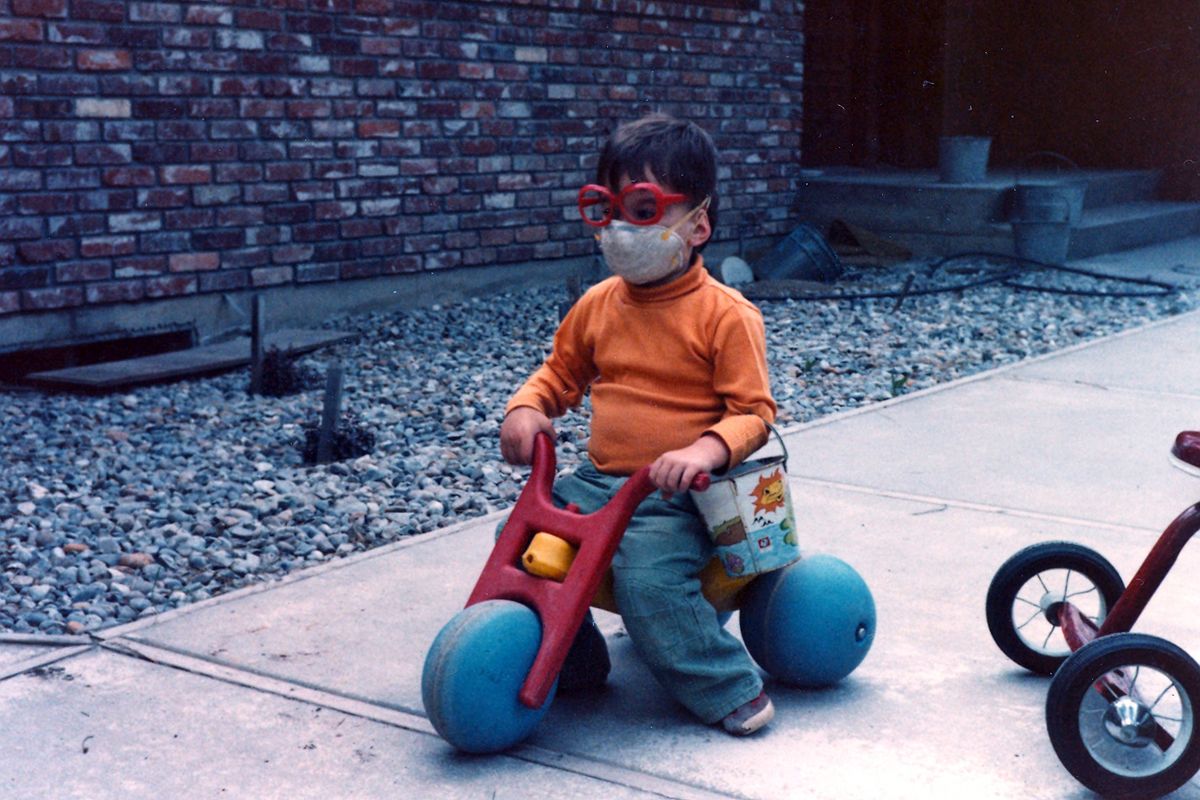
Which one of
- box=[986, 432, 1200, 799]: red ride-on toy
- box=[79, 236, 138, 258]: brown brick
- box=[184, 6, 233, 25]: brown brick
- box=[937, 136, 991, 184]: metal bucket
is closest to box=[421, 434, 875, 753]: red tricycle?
box=[986, 432, 1200, 799]: red ride-on toy

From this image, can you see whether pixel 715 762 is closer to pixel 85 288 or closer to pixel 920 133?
pixel 85 288

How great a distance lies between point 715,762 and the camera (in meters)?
2.66

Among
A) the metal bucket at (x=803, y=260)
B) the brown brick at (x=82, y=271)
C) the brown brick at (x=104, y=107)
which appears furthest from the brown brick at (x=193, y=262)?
the metal bucket at (x=803, y=260)

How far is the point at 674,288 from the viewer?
2873 mm

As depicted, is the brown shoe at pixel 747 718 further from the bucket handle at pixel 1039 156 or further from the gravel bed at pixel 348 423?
the bucket handle at pixel 1039 156

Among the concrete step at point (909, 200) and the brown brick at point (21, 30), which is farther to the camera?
the concrete step at point (909, 200)

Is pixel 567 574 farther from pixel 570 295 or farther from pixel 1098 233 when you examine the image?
pixel 1098 233

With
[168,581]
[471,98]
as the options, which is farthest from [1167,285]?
[168,581]

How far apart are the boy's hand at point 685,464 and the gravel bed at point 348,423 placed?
1.47m

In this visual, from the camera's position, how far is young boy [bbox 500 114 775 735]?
108 inches

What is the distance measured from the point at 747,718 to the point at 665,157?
1.05 meters

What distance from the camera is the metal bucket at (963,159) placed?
10.2m

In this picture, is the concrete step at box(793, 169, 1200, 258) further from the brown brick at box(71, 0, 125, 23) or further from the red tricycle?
the red tricycle

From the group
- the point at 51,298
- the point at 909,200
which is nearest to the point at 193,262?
the point at 51,298
